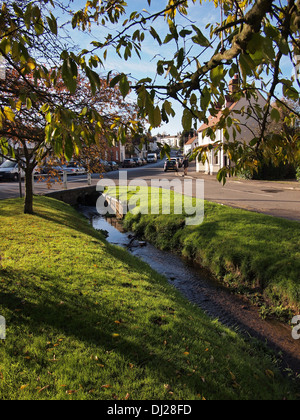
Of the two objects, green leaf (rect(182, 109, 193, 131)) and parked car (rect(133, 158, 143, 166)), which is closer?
green leaf (rect(182, 109, 193, 131))

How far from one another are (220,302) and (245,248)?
1739 mm

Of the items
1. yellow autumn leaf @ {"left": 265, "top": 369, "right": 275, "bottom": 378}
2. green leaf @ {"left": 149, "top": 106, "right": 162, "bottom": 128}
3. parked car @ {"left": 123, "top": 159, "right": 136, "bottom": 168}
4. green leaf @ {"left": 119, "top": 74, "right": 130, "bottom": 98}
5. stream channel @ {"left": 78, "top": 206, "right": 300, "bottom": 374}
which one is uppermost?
parked car @ {"left": 123, "top": 159, "right": 136, "bottom": 168}

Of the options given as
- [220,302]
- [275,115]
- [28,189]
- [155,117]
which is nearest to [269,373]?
[220,302]

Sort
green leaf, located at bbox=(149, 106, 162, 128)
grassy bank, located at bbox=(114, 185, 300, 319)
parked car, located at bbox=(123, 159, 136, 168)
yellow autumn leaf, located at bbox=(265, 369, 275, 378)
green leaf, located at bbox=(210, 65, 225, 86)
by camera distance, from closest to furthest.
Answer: green leaf, located at bbox=(210, 65, 225, 86) → green leaf, located at bbox=(149, 106, 162, 128) → yellow autumn leaf, located at bbox=(265, 369, 275, 378) → grassy bank, located at bbox=(114, 185, 300, 319) → parked car, located at bbox=(123, 159, 136, 168)

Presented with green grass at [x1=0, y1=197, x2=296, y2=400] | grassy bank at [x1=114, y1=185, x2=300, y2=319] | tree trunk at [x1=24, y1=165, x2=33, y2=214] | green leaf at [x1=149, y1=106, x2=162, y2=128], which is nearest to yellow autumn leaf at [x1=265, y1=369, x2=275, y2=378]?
green grass at [x1=0, y1=197, x2=296, y2=400]

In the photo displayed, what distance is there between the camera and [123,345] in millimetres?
3283

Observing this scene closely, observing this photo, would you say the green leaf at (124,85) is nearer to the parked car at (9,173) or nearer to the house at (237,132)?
the house at (237,132)

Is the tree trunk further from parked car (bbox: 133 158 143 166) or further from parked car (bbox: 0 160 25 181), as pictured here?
parked car (bbox: 133 158 143 166)

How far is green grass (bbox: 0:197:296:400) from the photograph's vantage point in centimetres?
269

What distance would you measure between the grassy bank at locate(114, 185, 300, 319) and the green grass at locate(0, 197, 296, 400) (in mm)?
1837

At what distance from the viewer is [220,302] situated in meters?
6.38

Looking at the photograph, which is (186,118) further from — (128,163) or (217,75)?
(128,163)

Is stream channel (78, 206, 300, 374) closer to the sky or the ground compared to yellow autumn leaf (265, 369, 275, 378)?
closer to the ground
